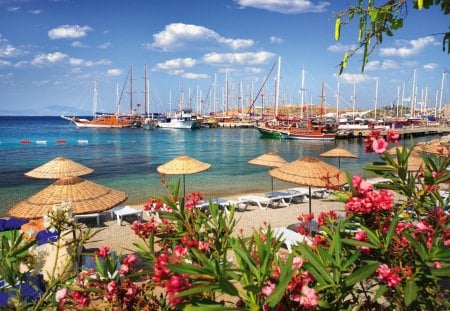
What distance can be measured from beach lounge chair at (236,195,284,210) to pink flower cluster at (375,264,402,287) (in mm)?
10579

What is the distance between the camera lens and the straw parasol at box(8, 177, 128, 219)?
19.3 ft

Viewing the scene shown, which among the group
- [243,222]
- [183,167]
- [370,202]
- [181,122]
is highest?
[370,202]

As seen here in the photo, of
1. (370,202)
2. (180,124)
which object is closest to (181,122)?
(180,124)

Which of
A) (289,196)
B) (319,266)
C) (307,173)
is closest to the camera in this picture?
(319,266)

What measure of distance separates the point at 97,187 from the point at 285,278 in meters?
6.21

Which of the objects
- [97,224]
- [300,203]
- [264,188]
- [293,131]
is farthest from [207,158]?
[293,131]

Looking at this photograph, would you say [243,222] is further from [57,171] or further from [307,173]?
[57,171]

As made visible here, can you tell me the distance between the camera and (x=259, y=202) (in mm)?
12578

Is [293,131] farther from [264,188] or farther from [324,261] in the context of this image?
[324,261]

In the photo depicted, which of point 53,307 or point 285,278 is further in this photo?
point 53,307

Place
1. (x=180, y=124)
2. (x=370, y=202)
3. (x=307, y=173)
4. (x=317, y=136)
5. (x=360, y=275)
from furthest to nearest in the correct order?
(x=180, y=124), (x=317, y=136), (x=307, y=173), (x=370, y=202), (x=360, y=275)

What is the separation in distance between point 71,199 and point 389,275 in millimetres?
5857

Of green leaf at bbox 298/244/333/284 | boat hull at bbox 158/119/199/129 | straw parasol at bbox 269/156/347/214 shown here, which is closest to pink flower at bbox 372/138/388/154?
green leaf at bbox 298/244/333/284

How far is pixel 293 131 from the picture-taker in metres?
49.4
